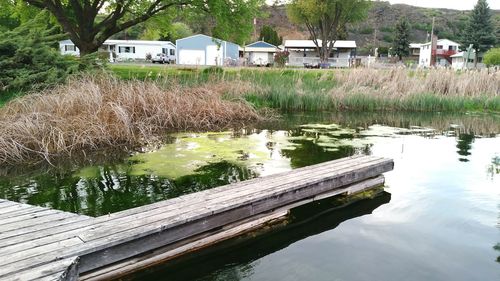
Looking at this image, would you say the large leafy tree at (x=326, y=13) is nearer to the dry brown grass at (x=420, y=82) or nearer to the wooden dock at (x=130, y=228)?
the dry brown grass at (x=420, y=82)

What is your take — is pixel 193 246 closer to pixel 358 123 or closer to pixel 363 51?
pixel 358 123

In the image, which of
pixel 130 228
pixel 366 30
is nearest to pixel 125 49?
pixel 130 228

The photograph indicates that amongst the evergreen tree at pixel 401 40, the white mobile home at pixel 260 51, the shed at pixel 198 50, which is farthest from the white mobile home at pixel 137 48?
the evergreen tree at pixel 401 40

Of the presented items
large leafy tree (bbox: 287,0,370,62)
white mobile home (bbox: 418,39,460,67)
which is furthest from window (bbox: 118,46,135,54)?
white mobile home (bbox: 418,39,460,67)

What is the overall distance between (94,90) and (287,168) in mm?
4575

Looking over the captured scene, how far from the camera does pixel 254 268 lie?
4090mm

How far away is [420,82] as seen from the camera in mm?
16844

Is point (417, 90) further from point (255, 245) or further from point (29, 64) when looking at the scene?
point (255, 245)

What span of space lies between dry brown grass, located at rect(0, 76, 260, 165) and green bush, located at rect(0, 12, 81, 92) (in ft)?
3.61

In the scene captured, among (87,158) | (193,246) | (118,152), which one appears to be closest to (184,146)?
(118,152)

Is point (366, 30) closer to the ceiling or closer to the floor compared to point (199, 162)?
closer to the ceiling

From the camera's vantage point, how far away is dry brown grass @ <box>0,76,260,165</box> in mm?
7777

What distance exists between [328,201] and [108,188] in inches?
113

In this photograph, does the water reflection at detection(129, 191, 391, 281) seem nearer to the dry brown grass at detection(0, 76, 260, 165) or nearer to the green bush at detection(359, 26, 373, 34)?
A: the dry brown grass at detection(0, 76, 260, 165)
